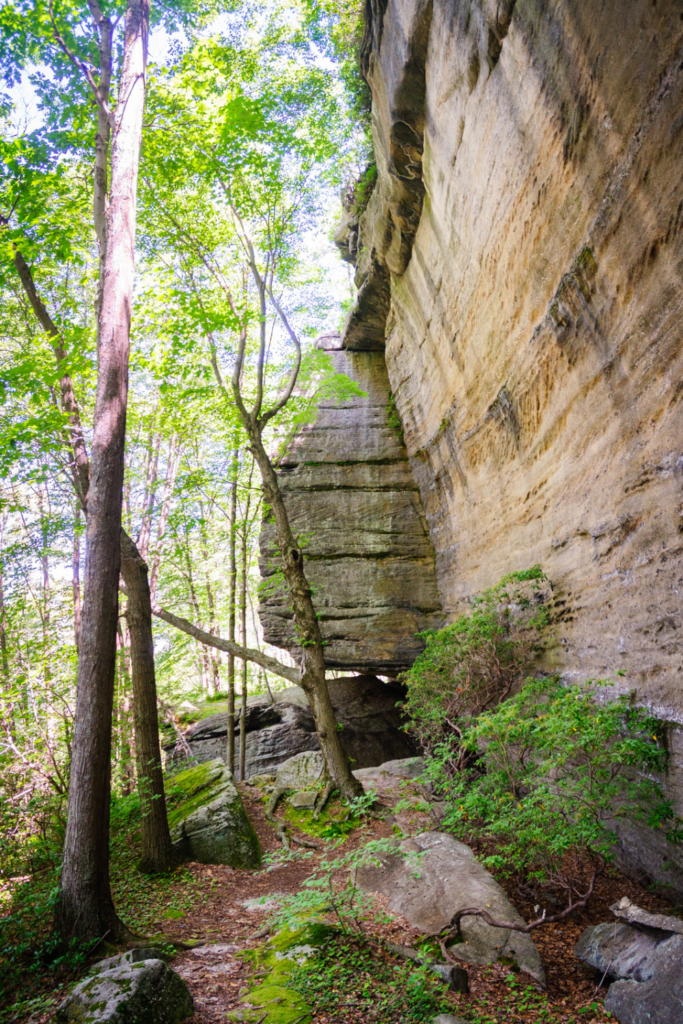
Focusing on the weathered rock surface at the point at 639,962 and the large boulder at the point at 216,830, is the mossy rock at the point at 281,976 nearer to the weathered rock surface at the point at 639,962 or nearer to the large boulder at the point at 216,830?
the weathered rock surface at the point at 639,962

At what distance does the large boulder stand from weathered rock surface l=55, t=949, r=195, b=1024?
14.5ft

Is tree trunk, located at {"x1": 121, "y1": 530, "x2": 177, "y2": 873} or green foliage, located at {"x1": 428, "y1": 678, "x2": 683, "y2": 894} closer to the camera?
green foliage, located at {"x1": 428, "y1": 678, "x2": 683, "y2": 894}

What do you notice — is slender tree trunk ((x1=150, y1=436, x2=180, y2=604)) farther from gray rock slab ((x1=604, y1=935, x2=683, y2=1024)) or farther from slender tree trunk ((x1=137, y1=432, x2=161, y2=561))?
gray rock slab ((x1=604, y1=935, x2=683, y2=1024))

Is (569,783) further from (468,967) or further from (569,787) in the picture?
(468,967)

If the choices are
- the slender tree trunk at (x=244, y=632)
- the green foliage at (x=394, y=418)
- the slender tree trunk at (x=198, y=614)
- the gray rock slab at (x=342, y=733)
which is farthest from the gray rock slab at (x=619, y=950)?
the green foliage at (x=394, y=418)

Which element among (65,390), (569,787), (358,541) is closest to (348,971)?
(569,787)

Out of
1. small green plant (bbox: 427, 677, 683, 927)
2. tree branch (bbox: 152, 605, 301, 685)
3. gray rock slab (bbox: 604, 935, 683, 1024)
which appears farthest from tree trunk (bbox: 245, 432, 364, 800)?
gray rock slab (bbox: 604, 935, 683, 1024)

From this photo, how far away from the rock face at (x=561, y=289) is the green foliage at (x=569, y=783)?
0.84ft

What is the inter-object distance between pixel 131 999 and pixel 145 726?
451 cm

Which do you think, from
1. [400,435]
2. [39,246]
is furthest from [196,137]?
[400,435]

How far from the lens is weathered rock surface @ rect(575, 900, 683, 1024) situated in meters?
3.11

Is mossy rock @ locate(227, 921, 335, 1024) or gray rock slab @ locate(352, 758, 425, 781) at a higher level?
mossy rock @ locate(227, 921, 335, 1024)

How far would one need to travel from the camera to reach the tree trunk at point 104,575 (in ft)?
15.5

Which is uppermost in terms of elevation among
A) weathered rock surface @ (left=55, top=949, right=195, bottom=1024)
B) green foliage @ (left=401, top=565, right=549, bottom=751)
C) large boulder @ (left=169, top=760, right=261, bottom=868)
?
green foliage @ (left=401, top=565, right=549, bottom=751)
